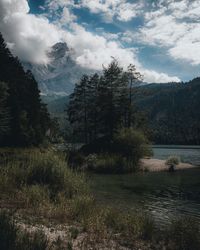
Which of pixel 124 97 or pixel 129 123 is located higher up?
pixel 124 97

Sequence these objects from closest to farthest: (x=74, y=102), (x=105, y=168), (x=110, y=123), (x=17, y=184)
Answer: (x=17, y=184) < (x=105, y=168) < (x=110, y=123) < (x=74, y=102)

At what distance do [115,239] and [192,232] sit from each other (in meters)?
2.50

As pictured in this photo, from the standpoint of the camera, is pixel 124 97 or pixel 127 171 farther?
pixel 124 97

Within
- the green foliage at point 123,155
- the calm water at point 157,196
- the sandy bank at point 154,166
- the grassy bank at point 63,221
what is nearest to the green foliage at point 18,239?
the grassy bank at point 63,221

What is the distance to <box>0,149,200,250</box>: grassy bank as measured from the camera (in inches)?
385

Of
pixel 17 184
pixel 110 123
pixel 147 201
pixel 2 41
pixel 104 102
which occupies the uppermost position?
pixel 2 41

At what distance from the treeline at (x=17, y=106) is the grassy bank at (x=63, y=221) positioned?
35912mm

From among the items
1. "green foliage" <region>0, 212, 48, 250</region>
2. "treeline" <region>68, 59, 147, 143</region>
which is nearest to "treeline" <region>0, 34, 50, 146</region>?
"treeline" <region>68, 59, 147, 143</region>

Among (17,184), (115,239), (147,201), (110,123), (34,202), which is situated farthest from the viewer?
(110,123)

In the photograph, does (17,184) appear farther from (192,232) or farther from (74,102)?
(74,102)

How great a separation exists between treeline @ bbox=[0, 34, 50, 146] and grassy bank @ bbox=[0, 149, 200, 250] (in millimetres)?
35912

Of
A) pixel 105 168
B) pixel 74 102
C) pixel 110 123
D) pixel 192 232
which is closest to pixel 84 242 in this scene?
pixel 192 232

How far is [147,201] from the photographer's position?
21438 mm

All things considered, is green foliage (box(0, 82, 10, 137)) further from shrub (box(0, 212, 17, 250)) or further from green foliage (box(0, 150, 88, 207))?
shrub (box(0, 212, 17, 250))
